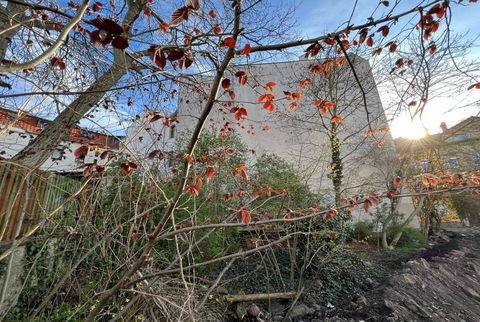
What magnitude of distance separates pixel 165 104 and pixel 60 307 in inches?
129

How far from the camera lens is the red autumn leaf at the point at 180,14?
1041mm

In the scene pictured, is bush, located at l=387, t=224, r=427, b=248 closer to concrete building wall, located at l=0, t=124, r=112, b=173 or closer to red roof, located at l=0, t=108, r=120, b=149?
red roof, located at l=0, t=108, r=120, b=149

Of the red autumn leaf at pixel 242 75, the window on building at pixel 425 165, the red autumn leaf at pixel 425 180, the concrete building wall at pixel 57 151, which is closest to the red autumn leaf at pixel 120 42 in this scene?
the red autumn leaf at pixel 242 75

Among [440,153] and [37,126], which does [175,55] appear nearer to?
[37,126]

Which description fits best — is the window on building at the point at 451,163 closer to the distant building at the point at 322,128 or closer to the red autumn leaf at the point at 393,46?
the distant building at the point at 322,128

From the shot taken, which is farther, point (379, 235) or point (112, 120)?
point (379, 235)

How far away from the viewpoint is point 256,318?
344 cm

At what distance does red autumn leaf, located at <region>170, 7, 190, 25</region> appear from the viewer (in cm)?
104

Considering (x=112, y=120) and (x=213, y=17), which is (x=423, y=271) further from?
(x=112, y=120)

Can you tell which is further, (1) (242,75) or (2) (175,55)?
(1) (242,75)

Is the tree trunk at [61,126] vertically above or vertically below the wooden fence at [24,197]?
above

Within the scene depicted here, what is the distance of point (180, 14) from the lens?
1062 mm

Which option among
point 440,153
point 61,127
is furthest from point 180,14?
point 440,153

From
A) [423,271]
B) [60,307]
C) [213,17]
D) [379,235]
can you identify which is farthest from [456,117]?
[60,307]
